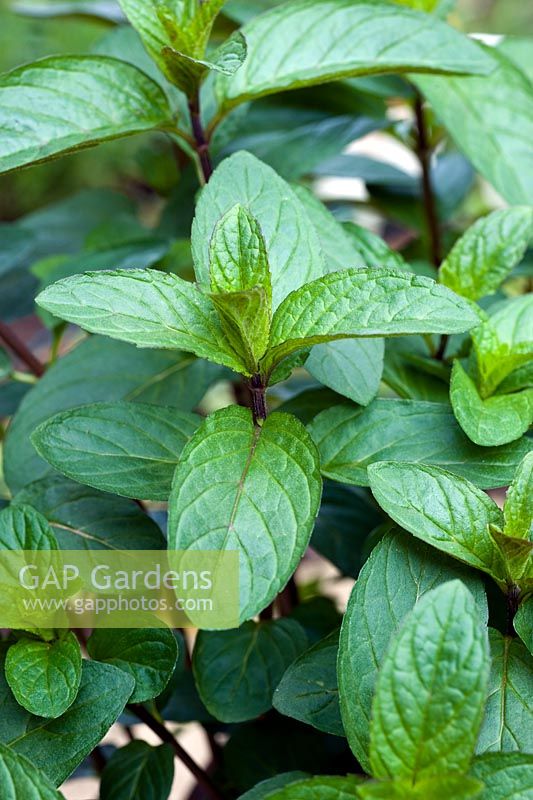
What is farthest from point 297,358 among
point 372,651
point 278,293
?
point 372,651

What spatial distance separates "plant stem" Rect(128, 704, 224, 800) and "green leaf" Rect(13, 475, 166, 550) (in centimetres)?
9

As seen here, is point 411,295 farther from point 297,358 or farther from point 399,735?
point 399,735

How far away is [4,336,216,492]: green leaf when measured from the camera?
597 millimetres

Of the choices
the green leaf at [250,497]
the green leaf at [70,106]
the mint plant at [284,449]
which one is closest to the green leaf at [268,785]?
the mint plant at [284,449]

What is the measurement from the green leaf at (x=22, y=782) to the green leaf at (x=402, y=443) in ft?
0.64

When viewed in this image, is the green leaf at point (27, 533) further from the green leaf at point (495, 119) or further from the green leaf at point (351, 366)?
the green leaf at point (495, 119)

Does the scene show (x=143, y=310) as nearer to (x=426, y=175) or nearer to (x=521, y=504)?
(x=521, y=504)

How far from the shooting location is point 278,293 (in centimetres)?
45

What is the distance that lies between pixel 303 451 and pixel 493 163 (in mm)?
360

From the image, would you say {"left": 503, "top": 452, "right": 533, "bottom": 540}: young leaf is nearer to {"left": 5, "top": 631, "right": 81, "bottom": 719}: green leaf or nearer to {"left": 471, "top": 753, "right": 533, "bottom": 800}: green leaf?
{"left": 471, "top": 753, "right": 533, "bottom": 800}: green leaf

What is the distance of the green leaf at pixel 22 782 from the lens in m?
0.34

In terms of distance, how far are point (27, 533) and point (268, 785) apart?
6.8 inches

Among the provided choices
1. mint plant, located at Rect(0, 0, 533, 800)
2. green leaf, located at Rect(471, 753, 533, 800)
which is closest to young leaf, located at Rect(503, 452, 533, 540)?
mint plant, located at Rect(0, 0, 533, 800)

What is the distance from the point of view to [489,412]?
1.49 ft
